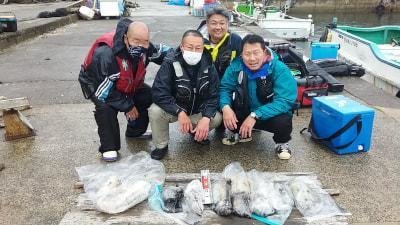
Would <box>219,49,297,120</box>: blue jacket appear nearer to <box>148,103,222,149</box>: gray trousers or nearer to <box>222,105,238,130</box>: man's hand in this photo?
Answer: <box>222,105,238,130</box>: man's hand

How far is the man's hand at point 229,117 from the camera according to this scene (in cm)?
→ 367

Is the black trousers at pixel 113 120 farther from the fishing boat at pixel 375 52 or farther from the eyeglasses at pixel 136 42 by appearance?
the fishing boat at pixel 375 52

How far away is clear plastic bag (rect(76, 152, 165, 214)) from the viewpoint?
2.79 meters

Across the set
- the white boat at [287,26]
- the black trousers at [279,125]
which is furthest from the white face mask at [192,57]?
the white boat at [287,26]

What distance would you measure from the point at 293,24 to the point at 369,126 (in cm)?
1841

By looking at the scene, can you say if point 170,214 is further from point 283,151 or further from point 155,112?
point 283,151

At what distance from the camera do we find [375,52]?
37.1 ft

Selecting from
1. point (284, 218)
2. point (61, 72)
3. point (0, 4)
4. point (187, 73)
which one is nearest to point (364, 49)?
point (61, 72)

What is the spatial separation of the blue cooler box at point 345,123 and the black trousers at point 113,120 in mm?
1724

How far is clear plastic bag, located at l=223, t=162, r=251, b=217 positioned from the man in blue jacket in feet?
1.79

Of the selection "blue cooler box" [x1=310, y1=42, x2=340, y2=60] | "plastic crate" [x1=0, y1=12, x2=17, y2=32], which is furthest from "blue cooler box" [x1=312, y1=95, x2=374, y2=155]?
"plastic crate" [x1=0, y1=12, x2=17, y2=32]

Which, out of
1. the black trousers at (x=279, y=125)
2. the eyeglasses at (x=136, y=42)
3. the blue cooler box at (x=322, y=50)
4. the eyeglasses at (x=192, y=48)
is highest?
the eyeglasses at (x=136, y=42)

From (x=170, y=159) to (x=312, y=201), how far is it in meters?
1.47

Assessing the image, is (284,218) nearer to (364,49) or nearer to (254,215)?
(254,215)
